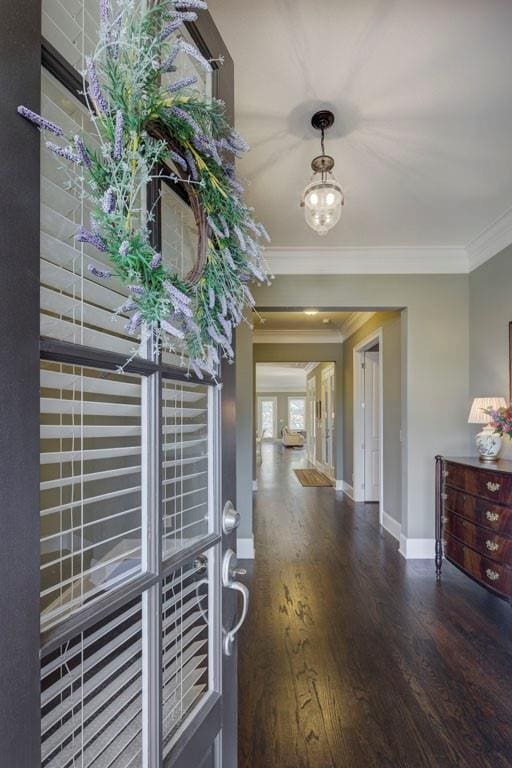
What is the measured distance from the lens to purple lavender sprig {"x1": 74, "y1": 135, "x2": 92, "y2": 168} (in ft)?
1.81

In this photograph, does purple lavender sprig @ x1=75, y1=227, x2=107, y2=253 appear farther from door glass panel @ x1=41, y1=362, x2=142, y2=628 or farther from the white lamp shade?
the white lamp shade

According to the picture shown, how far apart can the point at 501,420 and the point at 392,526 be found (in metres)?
2.04

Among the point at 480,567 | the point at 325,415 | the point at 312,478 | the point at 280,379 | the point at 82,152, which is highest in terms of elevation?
the point at 280,379

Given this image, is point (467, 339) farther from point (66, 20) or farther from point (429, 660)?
point (66, 20)

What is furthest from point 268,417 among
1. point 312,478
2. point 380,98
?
point 380,98

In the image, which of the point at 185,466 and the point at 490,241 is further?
the point at 490,241

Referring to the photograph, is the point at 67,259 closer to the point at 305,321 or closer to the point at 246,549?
the point at 246,549

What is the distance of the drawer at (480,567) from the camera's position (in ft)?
8.28

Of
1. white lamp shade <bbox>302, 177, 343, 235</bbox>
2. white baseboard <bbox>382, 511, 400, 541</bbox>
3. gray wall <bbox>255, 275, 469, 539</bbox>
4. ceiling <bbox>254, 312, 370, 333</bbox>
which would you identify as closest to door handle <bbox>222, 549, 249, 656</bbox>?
white lamp shade <bbox>302, 177, 343, 235</bbox>

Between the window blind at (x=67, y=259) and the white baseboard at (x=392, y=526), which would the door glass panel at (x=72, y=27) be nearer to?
the window blind at (x=67, y=259)

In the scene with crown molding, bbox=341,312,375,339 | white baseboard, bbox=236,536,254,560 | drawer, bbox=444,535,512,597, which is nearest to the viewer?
drawer, bbox=444,535,512,597

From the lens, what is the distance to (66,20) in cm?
61

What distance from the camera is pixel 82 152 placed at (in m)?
0.56

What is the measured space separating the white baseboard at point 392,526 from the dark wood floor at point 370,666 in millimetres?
476
